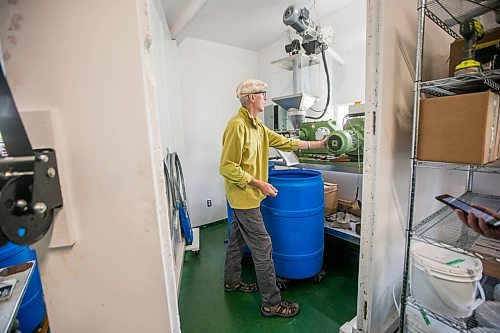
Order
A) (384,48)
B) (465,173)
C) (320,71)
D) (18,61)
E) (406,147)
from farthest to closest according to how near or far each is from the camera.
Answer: (320,71), (465,173), (406,147), (384,48), (18,61)

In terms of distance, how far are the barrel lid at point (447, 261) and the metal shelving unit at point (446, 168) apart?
4 cm

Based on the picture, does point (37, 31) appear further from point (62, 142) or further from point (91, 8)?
point (62, 142)

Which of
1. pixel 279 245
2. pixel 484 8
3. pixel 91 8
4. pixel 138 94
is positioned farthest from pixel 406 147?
pixel 91 8

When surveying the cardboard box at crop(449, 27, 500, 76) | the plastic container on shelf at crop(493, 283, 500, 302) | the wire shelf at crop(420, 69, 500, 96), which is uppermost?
the cardboard box at crop(449, 27, 500, 76)

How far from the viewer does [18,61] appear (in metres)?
0.46

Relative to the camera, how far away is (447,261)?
0.97m

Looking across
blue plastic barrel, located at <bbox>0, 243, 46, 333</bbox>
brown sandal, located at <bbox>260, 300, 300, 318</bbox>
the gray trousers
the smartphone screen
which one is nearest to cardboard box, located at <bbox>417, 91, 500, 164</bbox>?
the smartphone screen

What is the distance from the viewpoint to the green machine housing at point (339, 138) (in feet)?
5.15

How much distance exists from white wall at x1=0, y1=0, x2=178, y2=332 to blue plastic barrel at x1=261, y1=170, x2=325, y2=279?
1.08 m

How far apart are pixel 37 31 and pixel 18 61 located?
0.07 m

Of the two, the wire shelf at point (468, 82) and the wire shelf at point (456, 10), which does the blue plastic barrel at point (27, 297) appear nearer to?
the wire shelf at point (468, 82)

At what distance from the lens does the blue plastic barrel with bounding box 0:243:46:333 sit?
107 cm

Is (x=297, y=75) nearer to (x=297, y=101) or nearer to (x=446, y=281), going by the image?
(x=297, y=101)

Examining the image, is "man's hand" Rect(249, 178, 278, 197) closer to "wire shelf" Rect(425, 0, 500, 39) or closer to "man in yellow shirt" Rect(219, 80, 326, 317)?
"man in yellow shirt" Rect(219, 80, 326, 317)
